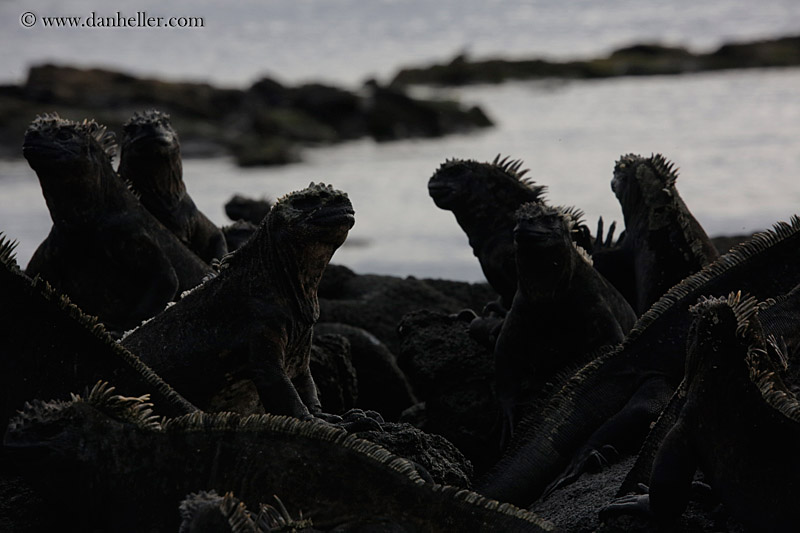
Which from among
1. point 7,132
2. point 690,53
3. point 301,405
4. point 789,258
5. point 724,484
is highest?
point 690,53

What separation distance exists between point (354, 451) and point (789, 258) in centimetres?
254

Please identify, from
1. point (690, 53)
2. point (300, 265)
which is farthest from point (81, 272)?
point (690, 53)

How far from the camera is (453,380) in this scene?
6.12m

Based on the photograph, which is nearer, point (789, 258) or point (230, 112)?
point (789, 258)

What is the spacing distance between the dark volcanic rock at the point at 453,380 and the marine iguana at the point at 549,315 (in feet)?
0.83

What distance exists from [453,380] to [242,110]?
1773 centimetres

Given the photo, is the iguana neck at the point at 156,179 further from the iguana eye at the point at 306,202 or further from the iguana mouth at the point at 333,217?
the iguana mouth at the point at 333,217

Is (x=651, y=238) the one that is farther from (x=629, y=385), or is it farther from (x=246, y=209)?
(x=246, y=209)

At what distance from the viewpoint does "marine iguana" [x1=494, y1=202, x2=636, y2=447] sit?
531 cm

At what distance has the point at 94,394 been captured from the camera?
11.8 feet

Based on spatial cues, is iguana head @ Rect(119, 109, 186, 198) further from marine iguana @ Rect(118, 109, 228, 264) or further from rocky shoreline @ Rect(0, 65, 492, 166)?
rocky shoreline @ Rect(0, 65, 492, 166)

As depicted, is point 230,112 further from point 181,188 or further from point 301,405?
point 301,405

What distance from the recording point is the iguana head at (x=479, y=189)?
261 inches

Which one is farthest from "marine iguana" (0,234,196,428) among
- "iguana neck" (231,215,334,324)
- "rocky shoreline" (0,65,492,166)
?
"rocky shoreline" (0,65,492,166)
